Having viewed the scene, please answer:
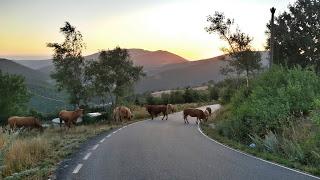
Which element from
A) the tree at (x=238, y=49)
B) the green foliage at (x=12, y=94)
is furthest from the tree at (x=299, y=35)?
the green foliage at (x=12, y=94)

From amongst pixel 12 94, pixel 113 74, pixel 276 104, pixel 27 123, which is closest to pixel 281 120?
pixel 276 104

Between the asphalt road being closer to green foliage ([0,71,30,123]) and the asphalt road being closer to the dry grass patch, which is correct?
the dry grass patch

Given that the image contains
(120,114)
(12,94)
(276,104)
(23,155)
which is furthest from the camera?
(12,94)

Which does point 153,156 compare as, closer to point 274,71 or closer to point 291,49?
point 274,71

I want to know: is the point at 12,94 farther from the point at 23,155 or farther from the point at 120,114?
the point at 23,155

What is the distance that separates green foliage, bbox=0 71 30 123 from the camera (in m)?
86.0

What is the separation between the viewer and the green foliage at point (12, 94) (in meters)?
86.0

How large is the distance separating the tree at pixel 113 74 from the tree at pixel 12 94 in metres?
37.4

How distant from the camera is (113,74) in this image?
5122cm

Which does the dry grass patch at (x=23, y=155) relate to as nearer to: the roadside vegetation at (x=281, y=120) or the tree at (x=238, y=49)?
the roadside vegetation at (x=281, y=120)

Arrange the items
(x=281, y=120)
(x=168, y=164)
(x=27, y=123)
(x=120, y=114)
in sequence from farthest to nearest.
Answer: (x=120, y=114)
(x=27, y=123)
(x=281, y=120)
(x=168, y=164)

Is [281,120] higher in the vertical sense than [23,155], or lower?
higher

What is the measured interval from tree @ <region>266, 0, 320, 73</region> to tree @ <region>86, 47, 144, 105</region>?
55.6ft

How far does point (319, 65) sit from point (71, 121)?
3255cm
